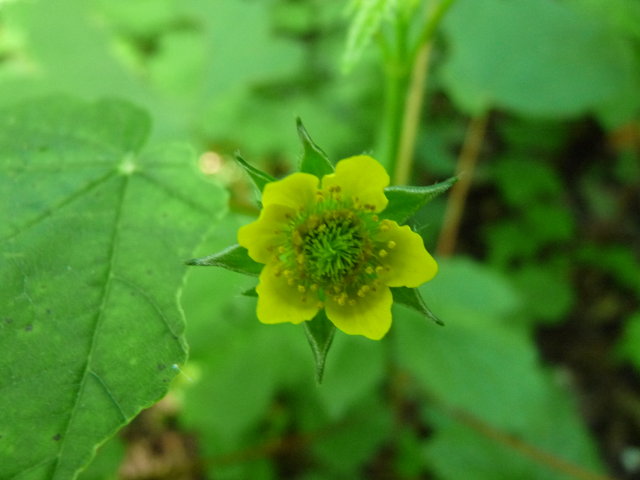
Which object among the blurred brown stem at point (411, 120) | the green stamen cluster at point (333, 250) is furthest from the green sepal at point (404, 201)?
the blurred brown stem at point (411, 120)

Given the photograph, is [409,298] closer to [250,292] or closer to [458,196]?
[250,292]

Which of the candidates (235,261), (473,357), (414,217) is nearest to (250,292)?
(235,261)

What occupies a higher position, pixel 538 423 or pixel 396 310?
pixel 396 310

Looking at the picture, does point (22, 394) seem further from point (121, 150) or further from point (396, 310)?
point (396, 310)

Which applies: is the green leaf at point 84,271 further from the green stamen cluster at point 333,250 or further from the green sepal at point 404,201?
the green sepal at point 404,201

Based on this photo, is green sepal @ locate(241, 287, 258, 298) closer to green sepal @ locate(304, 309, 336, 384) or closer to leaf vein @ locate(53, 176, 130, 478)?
green sepal @ locate(304, 309, 336, 384)

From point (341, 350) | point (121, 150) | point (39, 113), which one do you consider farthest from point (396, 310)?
point (39, 113)

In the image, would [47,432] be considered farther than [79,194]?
No
